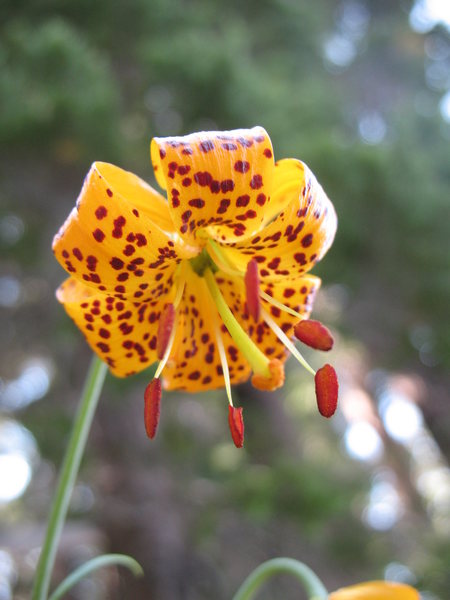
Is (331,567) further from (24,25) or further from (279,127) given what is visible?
(24,25)

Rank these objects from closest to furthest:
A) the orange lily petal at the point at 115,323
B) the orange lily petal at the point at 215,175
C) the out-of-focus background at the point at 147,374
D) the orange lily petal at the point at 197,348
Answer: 1. the orange lily petal at the point at 215,175
2. the orange lily petal at the point at 115,323
3. the orange lily petal at the point at 197,348
4. the out-of-focus background at the point at 147,374

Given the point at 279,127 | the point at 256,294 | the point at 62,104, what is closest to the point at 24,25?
the point at 62,104

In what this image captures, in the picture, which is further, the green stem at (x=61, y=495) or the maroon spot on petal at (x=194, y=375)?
the maroon spot on petal at (x=194, y=375)

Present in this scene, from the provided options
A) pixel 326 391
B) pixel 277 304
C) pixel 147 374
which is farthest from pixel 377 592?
pixel 147 374

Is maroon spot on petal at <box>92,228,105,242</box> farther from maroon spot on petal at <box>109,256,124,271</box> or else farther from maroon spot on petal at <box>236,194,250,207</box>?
maroon spot on petal at <box>236,194,250,207</box>

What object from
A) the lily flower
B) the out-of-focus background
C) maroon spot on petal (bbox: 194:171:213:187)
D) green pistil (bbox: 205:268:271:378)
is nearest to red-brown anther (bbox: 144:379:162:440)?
the lily flower

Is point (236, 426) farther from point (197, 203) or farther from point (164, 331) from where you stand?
point (197, 203)

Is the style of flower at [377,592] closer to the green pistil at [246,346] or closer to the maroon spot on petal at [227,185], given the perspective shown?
the green pistil at [246,346]

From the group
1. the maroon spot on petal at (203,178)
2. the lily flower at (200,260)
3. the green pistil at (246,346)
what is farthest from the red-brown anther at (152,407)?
the maroon spot on petal at (203,178)
